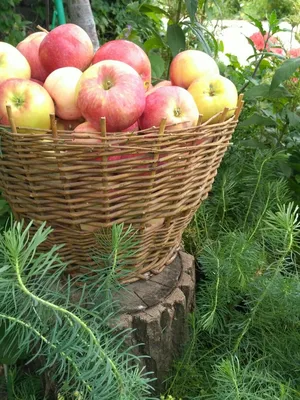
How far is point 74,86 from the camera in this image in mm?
1072

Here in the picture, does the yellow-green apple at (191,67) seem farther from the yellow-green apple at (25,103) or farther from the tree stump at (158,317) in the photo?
the tree stump at (158,317)

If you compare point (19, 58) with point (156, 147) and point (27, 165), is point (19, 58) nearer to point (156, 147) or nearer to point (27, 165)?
point (27, 165)

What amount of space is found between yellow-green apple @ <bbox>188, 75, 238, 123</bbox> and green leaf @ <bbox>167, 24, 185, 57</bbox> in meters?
0.54

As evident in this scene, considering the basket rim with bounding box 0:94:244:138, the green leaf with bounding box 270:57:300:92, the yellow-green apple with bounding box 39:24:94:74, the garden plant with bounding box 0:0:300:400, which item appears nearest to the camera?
the garden plant with bounding box 0:0:300:400

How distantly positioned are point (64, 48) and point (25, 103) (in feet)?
0.73

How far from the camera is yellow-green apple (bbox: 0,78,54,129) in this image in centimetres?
99

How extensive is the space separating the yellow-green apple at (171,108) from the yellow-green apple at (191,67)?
14 centimetres

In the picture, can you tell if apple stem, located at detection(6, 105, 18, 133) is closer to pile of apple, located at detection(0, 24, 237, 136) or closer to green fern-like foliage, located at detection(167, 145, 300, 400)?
pile of apple, located at detection(0, 24, 237, 136)

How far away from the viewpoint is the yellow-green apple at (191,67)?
120 centimetres

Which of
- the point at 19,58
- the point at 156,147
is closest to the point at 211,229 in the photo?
the point at 156,147

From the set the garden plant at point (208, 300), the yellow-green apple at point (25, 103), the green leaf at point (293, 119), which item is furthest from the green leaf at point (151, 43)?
the yellow-green apple at point (25, 103)

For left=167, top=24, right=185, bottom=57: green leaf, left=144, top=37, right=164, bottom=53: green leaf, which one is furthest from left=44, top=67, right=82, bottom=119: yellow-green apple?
left=144, top=37, right=164, bottom=53: green leaf

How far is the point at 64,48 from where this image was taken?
3.75ft

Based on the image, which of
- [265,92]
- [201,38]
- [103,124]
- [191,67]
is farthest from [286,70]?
[103,124]
